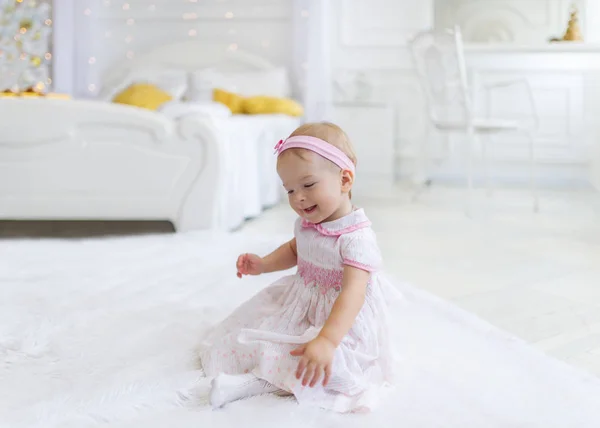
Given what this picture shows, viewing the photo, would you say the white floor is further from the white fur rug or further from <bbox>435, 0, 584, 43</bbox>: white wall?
<bbox>435, 0, 584, 43</bbox>: white wall

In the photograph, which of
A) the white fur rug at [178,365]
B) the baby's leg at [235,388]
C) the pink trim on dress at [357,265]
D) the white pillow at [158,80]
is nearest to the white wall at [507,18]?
the white pillow at [158,80]

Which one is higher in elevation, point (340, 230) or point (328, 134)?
point (328, 134)

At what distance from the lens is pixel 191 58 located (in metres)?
4.96

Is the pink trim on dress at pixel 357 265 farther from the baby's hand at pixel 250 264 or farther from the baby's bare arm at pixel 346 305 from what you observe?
the baby's hand at pixel 250 264

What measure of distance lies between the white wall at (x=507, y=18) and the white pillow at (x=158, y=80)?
222cm

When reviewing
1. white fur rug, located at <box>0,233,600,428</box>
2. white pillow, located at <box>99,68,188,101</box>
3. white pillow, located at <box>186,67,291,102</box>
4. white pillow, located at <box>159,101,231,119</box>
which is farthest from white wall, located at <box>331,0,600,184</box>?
white fur rug, located at <box>0,233,600,428</box>

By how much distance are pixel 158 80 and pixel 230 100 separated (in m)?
0.64

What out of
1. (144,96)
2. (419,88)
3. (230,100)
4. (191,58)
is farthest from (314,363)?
(191,58)

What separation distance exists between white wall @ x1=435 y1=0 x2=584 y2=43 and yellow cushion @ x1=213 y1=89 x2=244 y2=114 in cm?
209

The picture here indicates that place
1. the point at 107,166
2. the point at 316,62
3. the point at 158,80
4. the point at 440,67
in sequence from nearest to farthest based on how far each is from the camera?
the point at 107,166 < the point at 440,67 < the point at 316,62 < the point at 158,80

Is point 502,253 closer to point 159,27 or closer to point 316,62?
point 316,62

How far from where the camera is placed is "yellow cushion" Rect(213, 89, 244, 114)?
429 centimetres

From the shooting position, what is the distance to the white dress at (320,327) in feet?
3.73

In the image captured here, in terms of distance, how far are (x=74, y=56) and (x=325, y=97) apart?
2.01 metres
